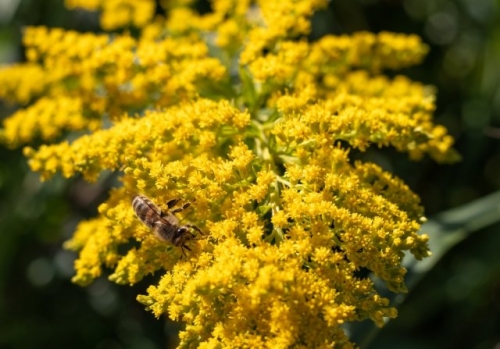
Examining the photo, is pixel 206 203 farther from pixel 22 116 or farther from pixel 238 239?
pixel 22 116

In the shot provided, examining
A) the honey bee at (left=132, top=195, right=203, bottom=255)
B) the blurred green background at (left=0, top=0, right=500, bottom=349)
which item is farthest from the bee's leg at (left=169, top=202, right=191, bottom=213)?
the blurred green background at (left=0, top=0, right=500, bottom=349)

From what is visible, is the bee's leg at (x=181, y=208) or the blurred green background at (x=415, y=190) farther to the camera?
the blurred green background at (x=415, y=190)

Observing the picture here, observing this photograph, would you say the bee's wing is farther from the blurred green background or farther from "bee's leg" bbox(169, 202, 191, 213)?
the blurred green background

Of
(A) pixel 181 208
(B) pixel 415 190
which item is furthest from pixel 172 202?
(B) pixel 415 190

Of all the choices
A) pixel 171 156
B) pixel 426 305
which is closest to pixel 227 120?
pixel 171 156

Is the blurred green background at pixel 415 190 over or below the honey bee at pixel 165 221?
below

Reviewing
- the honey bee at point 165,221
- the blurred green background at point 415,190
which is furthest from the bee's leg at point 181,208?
the blurred green background at point 415,190

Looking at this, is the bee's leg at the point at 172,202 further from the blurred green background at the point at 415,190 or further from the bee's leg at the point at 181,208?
the blurred green background at the point at 415,190

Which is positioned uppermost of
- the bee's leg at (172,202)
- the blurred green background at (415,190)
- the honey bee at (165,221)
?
the bee's leg at (172,202)
